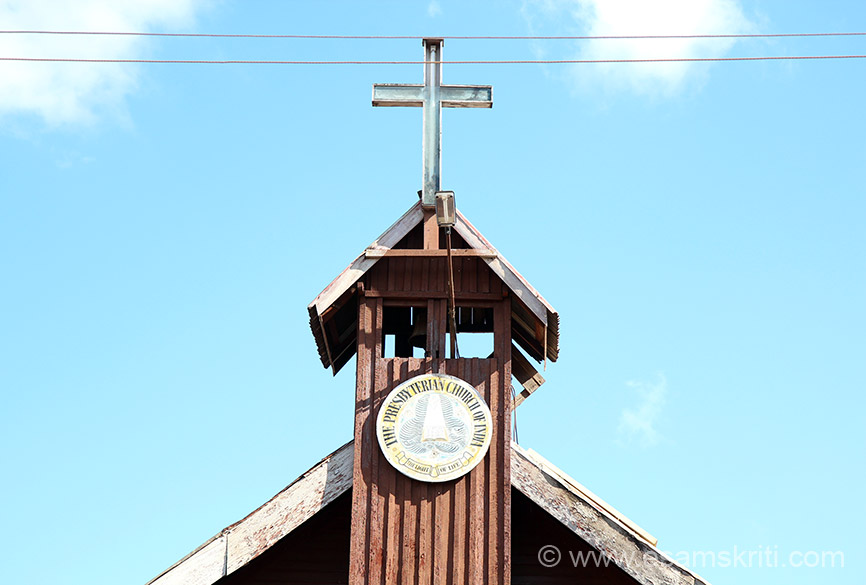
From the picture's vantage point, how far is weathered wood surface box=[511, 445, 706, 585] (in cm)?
1423

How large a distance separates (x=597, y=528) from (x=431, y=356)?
2708mm

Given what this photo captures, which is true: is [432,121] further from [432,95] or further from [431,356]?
[431,356]

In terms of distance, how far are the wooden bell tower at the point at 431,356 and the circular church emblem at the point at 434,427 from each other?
0.09 m

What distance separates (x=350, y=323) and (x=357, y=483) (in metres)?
2.55

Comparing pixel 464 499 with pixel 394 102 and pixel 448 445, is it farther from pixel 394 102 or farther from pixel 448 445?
pixel 394 102

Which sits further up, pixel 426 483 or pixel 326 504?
pixel 426 483

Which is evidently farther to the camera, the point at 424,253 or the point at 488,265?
the point at 488,265

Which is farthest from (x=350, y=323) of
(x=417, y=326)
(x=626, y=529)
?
(x=626, y=529)

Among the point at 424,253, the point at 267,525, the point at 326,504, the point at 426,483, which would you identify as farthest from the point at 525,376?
the point at 267,525

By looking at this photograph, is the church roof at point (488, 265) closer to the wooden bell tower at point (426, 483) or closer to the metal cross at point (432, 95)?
the wooden bell tower at point (426, 483)

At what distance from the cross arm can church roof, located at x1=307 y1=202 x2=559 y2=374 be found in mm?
1316

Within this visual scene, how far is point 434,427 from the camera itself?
48.0 ft

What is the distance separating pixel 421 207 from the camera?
15.4 m

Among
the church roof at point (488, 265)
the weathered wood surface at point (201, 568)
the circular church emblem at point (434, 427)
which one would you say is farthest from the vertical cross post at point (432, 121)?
the weathered wood surface at point (201, 568)
